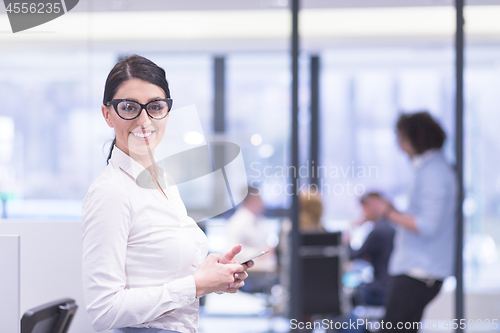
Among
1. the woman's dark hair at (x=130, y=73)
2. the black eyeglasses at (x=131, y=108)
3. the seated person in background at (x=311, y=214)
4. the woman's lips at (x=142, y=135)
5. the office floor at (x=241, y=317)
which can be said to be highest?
the woman's dark hair at (x=130, y=73)

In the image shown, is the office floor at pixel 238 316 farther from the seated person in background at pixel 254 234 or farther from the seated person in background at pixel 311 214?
the seated person in background at pixel 311 214

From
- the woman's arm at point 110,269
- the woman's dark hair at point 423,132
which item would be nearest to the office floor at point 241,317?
the woman's dark hair at point 423,132

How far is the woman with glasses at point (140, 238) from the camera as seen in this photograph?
3.62 ft

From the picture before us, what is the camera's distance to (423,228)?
97.9 inches

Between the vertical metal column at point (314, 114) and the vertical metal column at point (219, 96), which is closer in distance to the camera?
the vertical metal column at point (219, 96)

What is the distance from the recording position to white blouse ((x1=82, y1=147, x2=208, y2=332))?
1099 millimetres

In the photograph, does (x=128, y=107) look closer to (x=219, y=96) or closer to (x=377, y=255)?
(x=219, y=96)

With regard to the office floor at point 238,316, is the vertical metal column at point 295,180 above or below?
above

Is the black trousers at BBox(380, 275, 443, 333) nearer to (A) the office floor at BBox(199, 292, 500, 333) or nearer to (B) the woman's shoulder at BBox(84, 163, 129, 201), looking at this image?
(A) the office floor at BBox(199, 292, 500, 333)

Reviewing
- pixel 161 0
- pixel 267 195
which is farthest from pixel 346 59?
pixel 161 0

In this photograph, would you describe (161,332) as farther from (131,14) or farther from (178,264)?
(131,14)

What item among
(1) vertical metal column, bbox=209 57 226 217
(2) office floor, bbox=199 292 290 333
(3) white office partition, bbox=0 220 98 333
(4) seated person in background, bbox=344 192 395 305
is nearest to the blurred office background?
(1) vertical metal column, bbox=209 57 226 217

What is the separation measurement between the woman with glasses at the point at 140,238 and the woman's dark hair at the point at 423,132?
1.69 metres

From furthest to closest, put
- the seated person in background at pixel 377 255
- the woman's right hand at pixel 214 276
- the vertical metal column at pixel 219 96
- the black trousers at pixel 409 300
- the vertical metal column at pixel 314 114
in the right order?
the vertical metal column at pixel 314 114 → the vertical metal column at pixel 219 96 → the seated person in background at pixel 377 255 → the black trousers at pixel 409 300 → the woman's right hand at pixel 214 276
